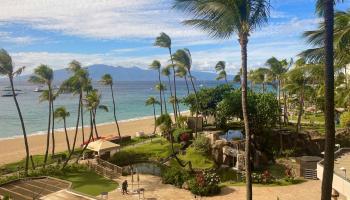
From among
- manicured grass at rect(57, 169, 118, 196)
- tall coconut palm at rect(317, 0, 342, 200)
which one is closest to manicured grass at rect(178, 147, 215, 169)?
manicured grass at rect(57, 169, 118, 196)

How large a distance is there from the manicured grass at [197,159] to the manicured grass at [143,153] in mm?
1956

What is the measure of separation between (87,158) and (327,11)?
29.8 meters

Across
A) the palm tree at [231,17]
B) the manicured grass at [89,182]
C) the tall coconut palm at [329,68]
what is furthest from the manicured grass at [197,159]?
the tall coconut palm at [329,68]

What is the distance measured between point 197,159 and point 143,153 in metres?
6.00

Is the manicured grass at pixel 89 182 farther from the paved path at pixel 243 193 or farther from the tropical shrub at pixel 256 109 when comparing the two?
the tropical shrub at pixel 256 109

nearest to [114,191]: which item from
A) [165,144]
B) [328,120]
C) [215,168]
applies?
[215,168]

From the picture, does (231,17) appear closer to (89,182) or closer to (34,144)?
(89,182)

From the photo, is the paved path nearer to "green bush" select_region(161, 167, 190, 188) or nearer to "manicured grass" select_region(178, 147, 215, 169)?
"green bush" select_region(161, 167, 190, 188)

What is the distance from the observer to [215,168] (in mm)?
29766

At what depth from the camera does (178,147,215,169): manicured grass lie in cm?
3088

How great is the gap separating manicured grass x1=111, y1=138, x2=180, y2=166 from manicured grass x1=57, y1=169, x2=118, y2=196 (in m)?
4.36

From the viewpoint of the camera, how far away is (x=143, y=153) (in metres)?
36.0

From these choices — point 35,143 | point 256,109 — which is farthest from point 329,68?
point 35,143

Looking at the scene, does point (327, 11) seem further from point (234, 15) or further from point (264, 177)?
point (264, 177)
